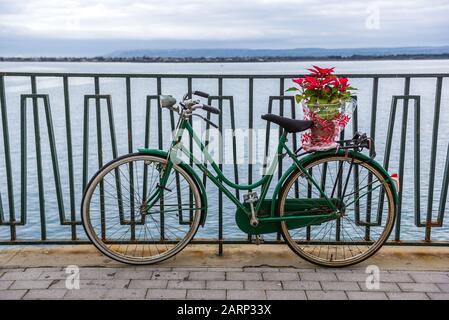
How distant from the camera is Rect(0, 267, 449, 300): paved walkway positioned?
135 inches

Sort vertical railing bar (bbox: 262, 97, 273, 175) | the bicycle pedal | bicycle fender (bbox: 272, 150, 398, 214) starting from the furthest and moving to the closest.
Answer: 1. vertical railing bar (bbox: 262, 97, 273, 175)
2. the bicycle pedal
3. bicycle fender (bbox: 272, 150, 398, 214)

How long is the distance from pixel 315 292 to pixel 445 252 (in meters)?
1.40

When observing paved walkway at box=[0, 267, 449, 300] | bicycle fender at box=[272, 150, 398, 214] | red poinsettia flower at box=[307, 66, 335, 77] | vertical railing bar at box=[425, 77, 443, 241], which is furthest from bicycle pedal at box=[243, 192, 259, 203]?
vertical railing bar at box=[425, 77, 443, 241]

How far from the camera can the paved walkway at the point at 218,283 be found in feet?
11.2

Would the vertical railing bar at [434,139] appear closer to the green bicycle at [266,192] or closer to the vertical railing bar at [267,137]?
the green bicycle at [266,192]

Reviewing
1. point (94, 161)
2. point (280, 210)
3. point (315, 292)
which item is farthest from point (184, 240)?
point (94, 161)

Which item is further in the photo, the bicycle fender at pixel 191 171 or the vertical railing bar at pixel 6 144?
the vertical railing bar at pixel 6 144

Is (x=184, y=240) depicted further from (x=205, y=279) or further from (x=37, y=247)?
(x=37, y=247)

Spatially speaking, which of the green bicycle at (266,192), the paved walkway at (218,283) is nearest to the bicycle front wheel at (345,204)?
the green bicycle at (266,192)

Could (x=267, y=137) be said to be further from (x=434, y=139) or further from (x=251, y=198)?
(x=434, y=139)

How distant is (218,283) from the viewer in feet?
11.9

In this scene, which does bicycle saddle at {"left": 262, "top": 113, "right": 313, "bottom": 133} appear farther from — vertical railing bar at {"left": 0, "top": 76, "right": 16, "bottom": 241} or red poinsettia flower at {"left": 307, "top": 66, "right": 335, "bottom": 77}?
vertical railing bar at {"left": 0, "top": 76, "right": 16, "bottom": 241}

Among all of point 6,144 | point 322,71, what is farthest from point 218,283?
point 6,144

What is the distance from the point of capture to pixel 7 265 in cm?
391
